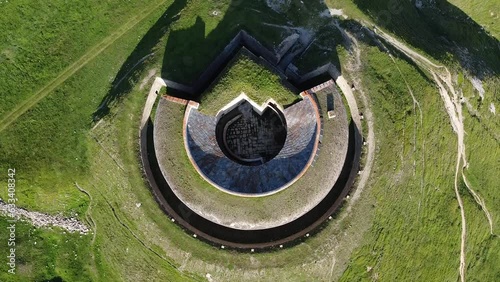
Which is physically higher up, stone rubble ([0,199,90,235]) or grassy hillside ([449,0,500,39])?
grassy hillside ([449,0,500,39])

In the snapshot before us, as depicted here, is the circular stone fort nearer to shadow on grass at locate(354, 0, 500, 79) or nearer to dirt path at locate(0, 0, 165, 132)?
dirt path at locate(0, 0, 165, 132)

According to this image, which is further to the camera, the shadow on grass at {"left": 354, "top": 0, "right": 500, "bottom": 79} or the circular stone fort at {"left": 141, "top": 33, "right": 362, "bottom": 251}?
the shadow on grass at {"left": 354, "top": 0, "right": 500, "bottom": 79}

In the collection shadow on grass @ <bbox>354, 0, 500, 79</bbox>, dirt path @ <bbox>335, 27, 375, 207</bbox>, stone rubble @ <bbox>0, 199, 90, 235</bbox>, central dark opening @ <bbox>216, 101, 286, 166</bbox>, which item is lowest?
stone rubble @ <bbox>0, 199, 90, 235</bbox>

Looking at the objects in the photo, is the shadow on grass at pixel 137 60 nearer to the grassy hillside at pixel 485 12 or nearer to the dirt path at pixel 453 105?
the dirt path at pixel 453 105

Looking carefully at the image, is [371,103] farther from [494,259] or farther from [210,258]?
[494,259]

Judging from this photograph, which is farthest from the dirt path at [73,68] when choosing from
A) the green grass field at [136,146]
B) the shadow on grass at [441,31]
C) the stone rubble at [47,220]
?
the shadow on grass at [441,31]

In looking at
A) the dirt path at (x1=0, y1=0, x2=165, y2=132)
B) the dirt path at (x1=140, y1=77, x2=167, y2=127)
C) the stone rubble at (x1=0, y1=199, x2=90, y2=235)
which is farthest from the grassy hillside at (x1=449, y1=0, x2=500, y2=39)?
the stone rubble at (x1=0, y1=199, x2=90, y2=235)

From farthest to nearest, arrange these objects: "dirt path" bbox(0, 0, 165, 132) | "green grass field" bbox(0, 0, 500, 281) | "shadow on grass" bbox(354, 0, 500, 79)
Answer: "shadow on grass" bbox(354, 0, 500, 79) → "dirt path" bbox(0, 0, 165, 132) → "green grass field" bbox(0, 0, 500, 281)
